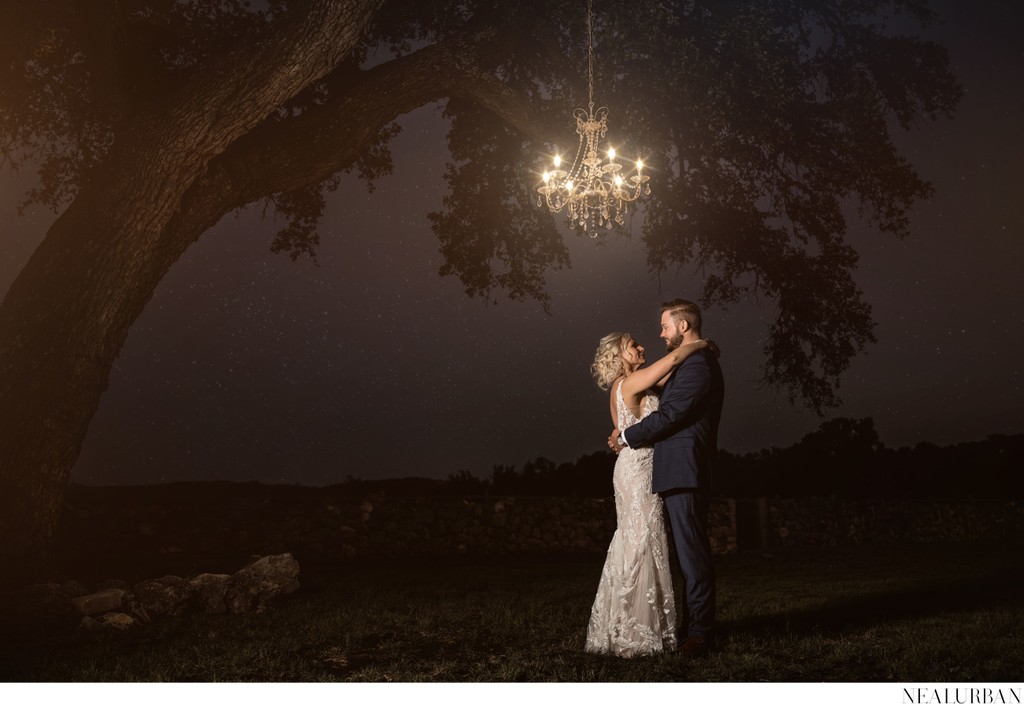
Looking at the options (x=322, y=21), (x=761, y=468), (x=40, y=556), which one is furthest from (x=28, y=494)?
(x=761, y=468)

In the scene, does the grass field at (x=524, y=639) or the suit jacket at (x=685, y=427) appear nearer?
the grass field at (x=524, y=639)

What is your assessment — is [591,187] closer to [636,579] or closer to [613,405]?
[613,405]

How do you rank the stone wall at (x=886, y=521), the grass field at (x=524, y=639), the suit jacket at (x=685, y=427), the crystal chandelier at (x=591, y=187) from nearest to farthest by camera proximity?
the grass field at (x=524, y=639)
the suit jacket at (x=685, y=427)
the crystal chandelier at (x=591, y=187)
the stone wall at (x=886, y=521)

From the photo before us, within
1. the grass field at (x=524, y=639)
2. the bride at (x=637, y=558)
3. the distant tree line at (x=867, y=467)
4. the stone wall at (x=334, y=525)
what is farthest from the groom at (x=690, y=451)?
the distant tree line at (x=867, y=467)

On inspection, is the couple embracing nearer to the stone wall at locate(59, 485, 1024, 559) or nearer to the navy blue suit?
the navy blue suit

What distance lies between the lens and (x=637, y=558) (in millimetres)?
4762

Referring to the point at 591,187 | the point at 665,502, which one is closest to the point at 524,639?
the point at 665,502

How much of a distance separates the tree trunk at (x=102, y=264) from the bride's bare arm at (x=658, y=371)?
16.1 feet

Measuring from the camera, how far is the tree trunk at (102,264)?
707 centimetres

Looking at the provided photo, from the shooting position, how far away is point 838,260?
10609 mm

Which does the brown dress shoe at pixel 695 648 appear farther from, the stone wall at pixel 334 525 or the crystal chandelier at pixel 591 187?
the stone wall at pixel 334 525

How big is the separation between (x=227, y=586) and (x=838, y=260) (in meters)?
8.26

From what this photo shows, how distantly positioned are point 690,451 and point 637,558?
70cm

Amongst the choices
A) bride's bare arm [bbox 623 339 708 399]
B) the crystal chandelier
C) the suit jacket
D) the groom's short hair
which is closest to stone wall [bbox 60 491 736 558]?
the crystal chandelier
